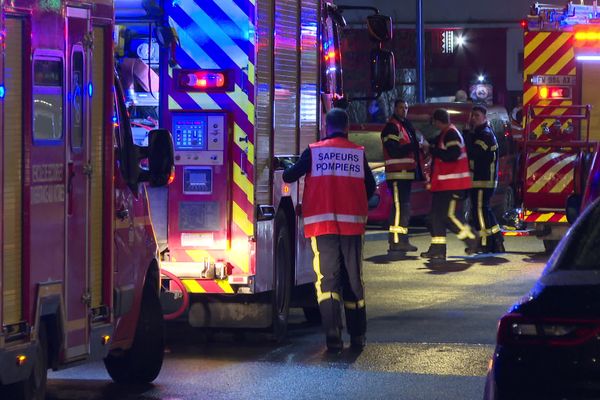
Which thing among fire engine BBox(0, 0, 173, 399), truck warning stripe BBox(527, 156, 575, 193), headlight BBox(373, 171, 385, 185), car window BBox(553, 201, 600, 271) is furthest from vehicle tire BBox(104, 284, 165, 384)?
headlight BBox(373, 171, 385, 185)

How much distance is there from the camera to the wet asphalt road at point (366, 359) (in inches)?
361

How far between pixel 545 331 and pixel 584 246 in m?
0.74

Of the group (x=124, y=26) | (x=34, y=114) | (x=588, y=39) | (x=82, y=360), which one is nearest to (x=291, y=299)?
(x=124, y=26)

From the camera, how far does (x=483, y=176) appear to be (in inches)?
714

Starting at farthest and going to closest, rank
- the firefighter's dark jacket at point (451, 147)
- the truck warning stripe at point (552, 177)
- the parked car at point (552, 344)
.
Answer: the firefighter's dark jacket at point (451, 147), the truck warning stripe at point (552, 177), the parked car at point (552, 344)

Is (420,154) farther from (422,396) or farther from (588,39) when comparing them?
(422,396)

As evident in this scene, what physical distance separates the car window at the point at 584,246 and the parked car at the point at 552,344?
0.14 m

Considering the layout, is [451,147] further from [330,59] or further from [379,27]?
[379,27]

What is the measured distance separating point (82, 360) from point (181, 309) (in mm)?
2692

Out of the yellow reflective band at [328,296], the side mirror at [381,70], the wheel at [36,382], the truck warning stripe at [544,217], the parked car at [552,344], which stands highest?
the side mirror at [381,70]

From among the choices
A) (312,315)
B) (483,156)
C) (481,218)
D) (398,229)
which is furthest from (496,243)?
(312,315)

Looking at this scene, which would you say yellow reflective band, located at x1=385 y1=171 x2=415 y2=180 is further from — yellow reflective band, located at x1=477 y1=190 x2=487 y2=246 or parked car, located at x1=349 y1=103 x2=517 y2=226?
parked car, located at x1=349 y1=103 x2=517 y2=226

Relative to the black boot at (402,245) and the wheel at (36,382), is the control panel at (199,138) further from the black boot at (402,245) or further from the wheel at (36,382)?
the black boot at (402,245)

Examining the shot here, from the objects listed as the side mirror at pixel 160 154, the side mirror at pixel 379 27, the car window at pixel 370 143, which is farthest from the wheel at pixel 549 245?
the side mirror at pixel 160 154
